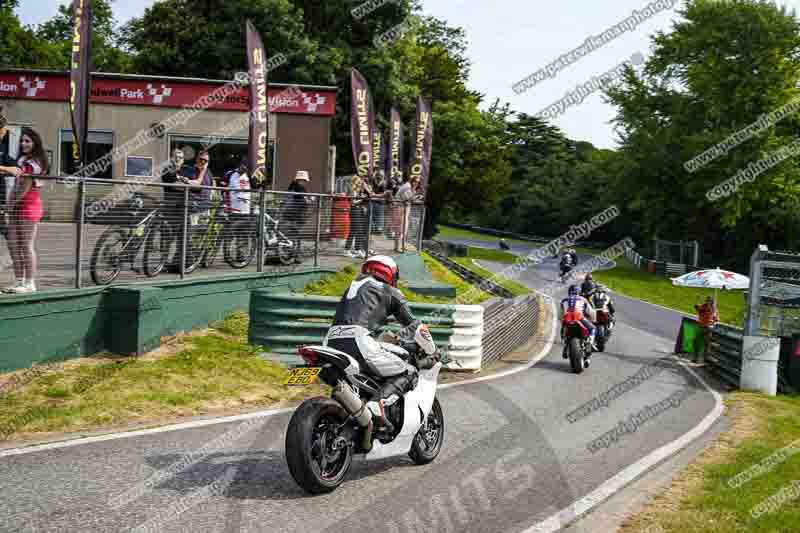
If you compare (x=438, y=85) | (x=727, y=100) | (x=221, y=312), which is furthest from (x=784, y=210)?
(x=221, y=312)

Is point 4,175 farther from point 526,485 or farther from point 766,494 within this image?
point 766,494

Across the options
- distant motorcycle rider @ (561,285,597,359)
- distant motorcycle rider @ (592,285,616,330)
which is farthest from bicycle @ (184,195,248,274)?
distant motorcycle rider @ (592,285,616,330)

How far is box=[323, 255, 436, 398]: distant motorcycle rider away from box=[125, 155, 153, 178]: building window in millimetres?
17708

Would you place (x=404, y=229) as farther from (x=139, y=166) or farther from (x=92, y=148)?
(x=92, y=148)

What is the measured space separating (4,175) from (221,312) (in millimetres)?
4271

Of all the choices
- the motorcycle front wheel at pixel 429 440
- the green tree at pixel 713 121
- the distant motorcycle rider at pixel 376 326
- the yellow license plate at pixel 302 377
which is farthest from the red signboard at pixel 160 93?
the green tree at pixel 713 121

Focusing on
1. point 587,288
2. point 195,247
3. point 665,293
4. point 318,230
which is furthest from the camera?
point 665,293

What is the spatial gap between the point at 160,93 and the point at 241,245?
1207 centimetres

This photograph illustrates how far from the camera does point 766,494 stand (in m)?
7.20

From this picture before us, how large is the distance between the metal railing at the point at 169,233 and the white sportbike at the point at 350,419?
4.34 metres

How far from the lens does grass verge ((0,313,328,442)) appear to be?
8078mm

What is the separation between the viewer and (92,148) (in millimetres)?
24172

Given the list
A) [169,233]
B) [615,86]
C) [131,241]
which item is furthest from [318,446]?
[615,86]

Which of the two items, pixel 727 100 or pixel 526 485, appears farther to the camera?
pixel 727 100
